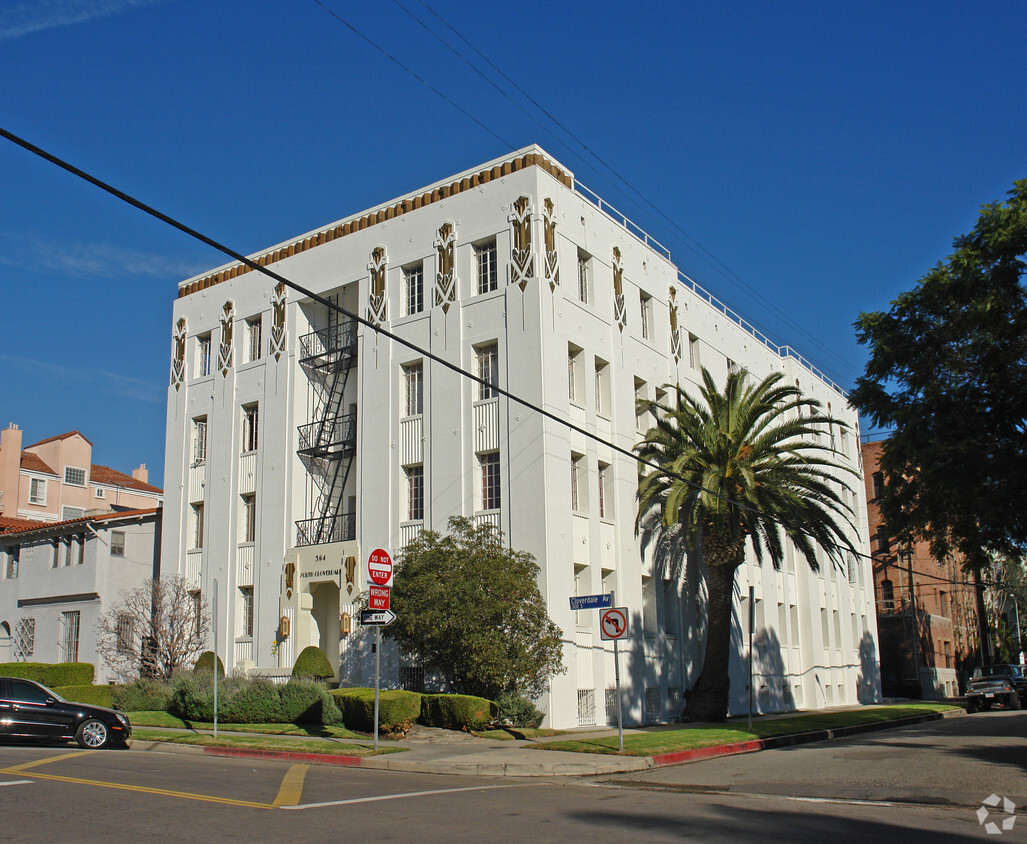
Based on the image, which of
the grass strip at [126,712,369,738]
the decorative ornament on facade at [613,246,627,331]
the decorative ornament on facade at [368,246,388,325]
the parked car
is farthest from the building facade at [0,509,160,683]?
the parked car

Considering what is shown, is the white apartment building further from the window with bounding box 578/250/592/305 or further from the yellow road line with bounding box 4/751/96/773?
the yellow road line with bounding box 4/751/96/773

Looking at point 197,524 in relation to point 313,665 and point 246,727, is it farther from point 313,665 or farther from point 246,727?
point 246,727

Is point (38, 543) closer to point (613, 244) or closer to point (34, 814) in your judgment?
point (613, 244)

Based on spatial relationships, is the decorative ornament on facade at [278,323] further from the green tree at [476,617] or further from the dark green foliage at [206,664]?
the green tree at [476,617]

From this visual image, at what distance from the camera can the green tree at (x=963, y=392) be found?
22.8 metres

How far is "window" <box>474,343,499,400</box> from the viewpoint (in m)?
29.5

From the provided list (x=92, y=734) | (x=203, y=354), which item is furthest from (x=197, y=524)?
(x=92, y=734)

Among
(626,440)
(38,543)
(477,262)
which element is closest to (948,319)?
(626,440)

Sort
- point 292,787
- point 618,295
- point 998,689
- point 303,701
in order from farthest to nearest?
point 998,689, point 618,295, point 303,701, point 292,787

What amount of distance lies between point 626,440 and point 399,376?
7.79 meters

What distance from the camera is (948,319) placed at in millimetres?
26422

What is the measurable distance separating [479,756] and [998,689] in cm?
3240

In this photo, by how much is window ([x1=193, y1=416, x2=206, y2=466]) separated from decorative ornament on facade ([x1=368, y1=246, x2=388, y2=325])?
32.9 feet

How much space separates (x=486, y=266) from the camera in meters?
30.7
